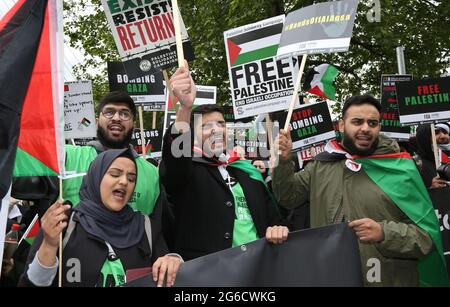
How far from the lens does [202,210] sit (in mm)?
4074

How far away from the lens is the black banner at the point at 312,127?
7.28m

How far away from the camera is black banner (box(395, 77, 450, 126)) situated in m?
6.74

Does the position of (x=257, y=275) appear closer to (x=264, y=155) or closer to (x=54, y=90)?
(x=54, y=90)

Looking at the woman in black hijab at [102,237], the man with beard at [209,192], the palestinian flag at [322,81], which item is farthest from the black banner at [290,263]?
the palestinian flag at [322,81]

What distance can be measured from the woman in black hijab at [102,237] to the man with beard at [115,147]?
37 cm

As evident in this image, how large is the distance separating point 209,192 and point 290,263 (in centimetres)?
90

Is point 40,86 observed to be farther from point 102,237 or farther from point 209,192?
point 209,192

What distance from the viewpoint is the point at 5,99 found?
9.71ft

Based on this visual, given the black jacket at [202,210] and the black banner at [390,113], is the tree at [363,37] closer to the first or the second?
the black banner at [390,113]

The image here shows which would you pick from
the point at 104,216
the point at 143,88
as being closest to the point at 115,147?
the point at 104,216

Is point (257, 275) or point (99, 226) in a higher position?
point (99, 226)

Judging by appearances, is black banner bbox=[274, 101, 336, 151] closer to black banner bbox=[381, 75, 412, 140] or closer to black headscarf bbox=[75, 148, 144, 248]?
black banner bbox=[381, 75, 412, 140]

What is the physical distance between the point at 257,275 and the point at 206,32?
454 inches

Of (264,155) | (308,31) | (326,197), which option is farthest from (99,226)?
(264,155)
